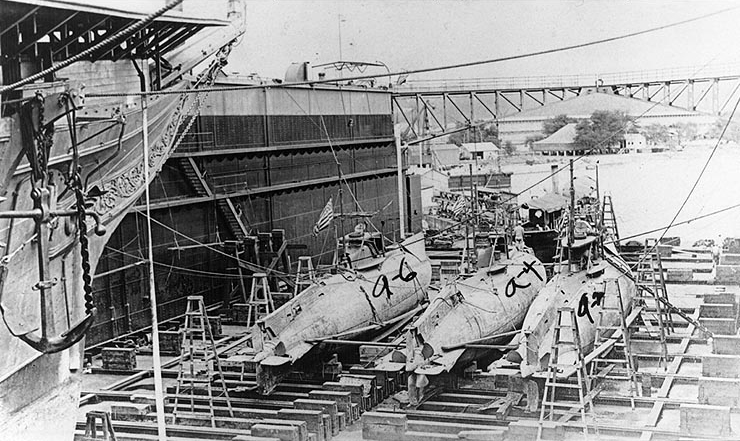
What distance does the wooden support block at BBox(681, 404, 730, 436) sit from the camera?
38.5 feet

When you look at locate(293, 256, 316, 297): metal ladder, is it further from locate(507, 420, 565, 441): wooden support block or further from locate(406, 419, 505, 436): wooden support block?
locate(507, 420, 565, 441): wooden support block

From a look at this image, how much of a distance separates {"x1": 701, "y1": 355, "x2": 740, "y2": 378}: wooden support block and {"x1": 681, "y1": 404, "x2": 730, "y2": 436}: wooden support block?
8.27ft

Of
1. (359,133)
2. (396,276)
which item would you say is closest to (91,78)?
(396,276)

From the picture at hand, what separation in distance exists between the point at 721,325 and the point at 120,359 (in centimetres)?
1202

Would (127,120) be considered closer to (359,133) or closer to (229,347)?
(229,347)

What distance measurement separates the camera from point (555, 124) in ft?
195

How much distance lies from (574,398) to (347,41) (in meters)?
15.0

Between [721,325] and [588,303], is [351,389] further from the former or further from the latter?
[721,325]

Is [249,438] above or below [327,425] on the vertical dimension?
above

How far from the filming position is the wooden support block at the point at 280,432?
40.0 feet

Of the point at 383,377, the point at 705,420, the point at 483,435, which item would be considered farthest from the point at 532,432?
the point at 383,377

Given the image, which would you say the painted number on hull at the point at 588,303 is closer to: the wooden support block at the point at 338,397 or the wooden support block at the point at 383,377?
the wooden support block at the point at 383,377

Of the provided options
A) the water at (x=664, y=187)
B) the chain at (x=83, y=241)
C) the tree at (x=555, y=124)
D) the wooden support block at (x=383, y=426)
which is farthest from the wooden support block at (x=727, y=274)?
the tree at (x=555, y=124)

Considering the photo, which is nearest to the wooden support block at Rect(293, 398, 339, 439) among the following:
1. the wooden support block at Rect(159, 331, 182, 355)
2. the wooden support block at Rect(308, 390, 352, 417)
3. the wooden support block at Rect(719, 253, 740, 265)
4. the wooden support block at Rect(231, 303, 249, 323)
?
the wooden support block at Rect(308, 390, 352, 417)
